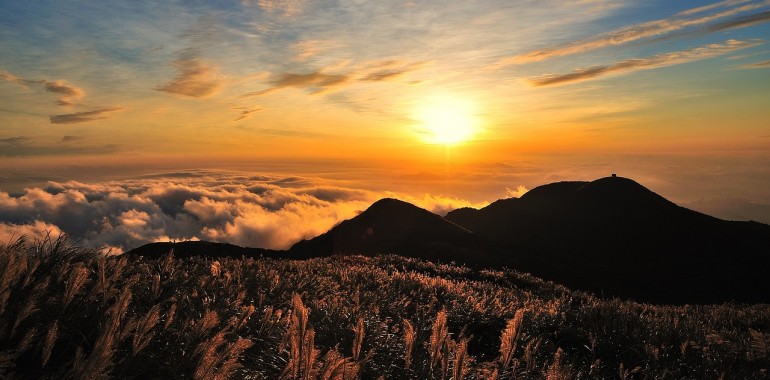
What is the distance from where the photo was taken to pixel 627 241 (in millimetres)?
70125

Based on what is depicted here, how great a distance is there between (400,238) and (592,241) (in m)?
34.9

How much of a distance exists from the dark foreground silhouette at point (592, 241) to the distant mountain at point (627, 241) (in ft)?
0.45

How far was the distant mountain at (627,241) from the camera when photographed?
51469 mm

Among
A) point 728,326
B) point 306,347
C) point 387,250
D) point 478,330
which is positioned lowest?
point 387,250

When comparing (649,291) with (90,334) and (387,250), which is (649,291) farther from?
(90,334)

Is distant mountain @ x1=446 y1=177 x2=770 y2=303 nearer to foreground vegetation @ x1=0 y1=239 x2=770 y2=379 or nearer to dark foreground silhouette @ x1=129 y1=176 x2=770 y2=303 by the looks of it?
dark foreground silhouette @ x1=129 y1=176 x2=770 y2=303

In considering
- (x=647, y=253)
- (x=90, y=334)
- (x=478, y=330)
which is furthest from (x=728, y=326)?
(x=647, y=253)

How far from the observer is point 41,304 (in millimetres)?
3492

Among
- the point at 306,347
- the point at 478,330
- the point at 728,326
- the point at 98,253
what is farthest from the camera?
the point at 728,326

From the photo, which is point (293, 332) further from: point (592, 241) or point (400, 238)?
point (592, 241)

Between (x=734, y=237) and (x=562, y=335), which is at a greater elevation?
(x=562, y=335)

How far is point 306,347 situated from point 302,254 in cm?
6247

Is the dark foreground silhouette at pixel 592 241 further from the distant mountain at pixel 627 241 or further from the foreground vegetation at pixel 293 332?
the foreground vegetation at pixel 293 332

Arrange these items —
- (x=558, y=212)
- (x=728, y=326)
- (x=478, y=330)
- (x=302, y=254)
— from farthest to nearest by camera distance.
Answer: (x=558, y=212), (x=302, y=254), (x=728, y=326), (x=478, y=330)
